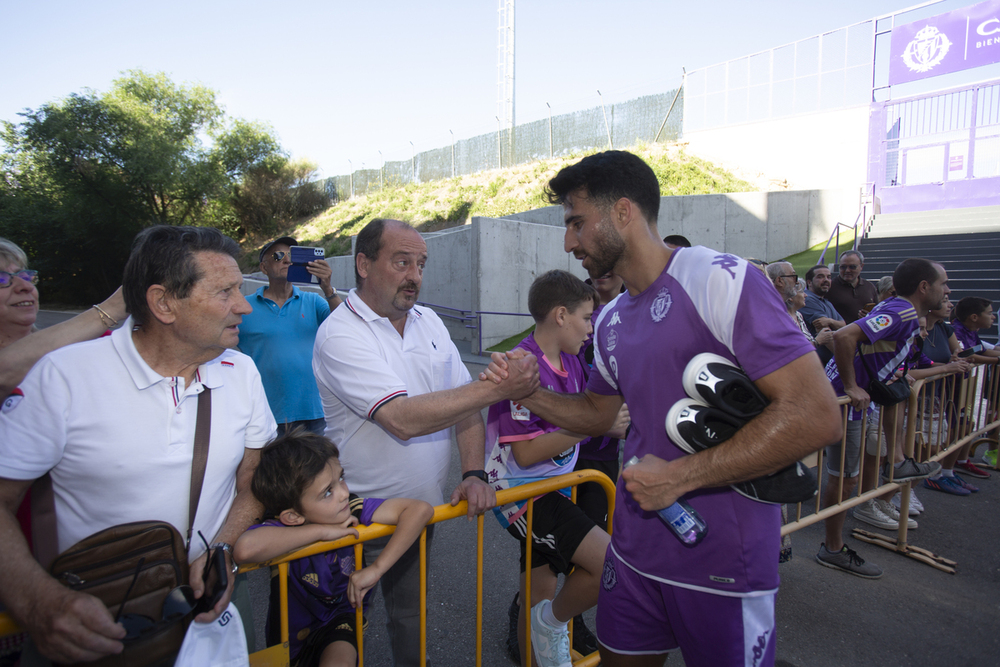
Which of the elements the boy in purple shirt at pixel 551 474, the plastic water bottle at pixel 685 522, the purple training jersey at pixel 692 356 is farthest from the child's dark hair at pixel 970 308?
the plastic water bottle at pixel 685 522

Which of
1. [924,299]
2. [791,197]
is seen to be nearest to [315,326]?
[924,299]

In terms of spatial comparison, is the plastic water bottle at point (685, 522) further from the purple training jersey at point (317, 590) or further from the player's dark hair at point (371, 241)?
the player's dark hair at point (371, 241)

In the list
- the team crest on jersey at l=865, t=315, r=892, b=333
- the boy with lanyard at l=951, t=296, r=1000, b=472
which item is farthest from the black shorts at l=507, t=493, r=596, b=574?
the boy with lanyard at l=951, t=296, r=1000, b=472

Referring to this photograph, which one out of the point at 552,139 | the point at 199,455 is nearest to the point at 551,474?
the point at 199,455

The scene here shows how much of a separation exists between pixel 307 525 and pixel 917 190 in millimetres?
22120

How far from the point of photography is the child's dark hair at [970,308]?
580cm

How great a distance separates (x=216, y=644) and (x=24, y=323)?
1.78m

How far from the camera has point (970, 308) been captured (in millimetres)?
5836

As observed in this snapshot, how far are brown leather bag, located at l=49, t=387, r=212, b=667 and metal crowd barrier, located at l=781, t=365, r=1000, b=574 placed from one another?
3.27 metres

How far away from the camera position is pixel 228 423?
1.78 meters

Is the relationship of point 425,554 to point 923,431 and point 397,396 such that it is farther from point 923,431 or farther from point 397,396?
point 923,431

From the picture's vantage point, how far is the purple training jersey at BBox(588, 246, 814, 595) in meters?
1.41

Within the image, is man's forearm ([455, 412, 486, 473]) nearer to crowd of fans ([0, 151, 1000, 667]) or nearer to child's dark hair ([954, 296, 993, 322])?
crowd of fans ([0, 151, 1000, 667])

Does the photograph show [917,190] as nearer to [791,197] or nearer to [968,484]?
[791,197]
